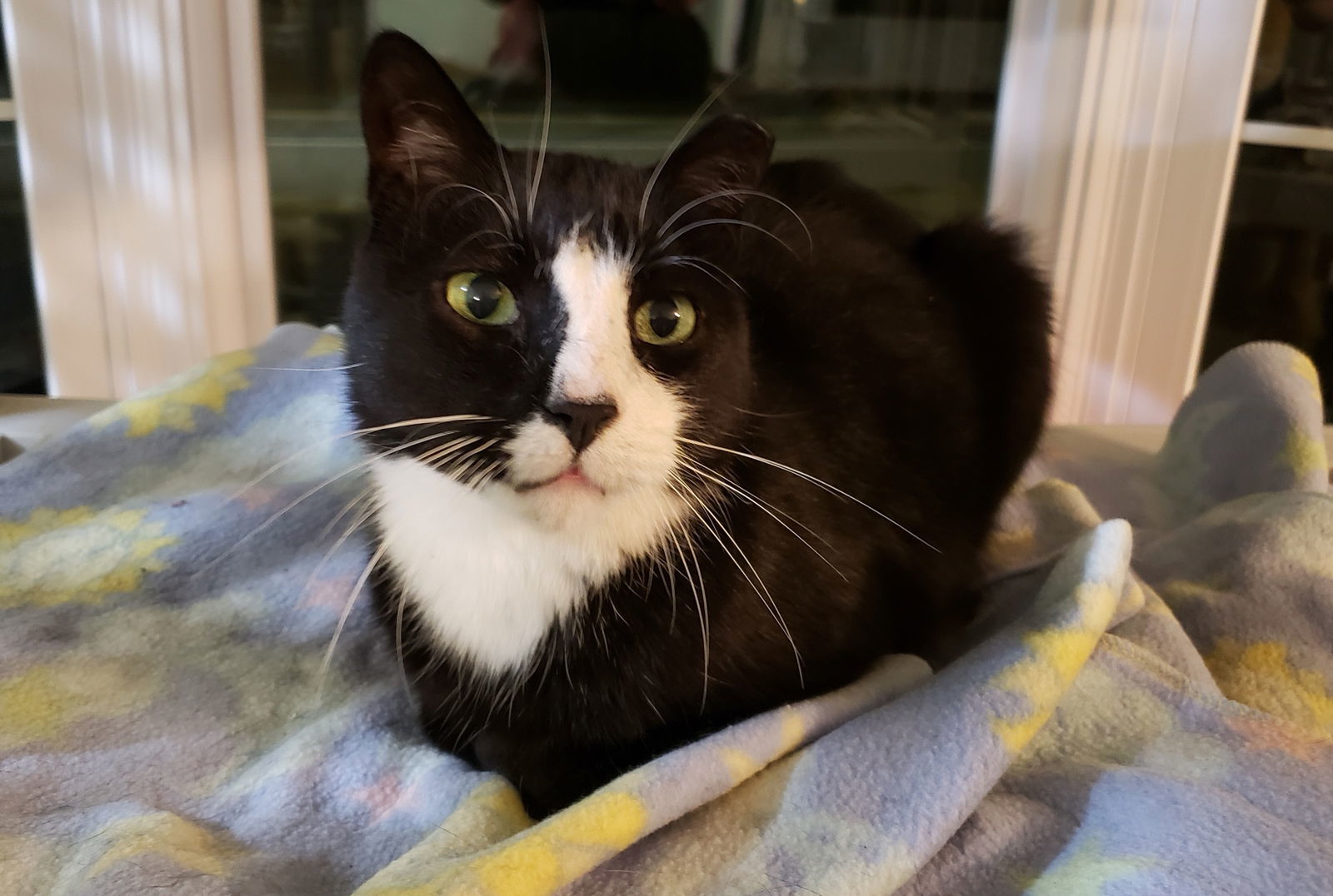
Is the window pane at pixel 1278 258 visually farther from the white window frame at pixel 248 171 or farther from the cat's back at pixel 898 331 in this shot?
the cat's back at pixel 898 331

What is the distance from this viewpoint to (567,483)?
63cm

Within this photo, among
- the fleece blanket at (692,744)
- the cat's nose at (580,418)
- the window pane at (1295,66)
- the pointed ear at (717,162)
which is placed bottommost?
the fleece blanket at (692,744)

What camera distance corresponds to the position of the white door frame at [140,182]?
1.34 metres

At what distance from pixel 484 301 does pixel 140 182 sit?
982 mm

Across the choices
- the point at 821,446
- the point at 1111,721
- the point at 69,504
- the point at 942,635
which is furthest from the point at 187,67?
the point at 1111,721

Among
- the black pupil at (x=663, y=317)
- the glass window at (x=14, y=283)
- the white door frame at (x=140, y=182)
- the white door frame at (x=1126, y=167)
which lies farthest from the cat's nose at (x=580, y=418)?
the glass window at (x=14, y=283)

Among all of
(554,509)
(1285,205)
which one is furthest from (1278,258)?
(554,509)

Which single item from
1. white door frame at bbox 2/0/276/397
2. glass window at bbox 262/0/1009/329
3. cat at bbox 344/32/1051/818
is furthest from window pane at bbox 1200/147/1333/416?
white door frame at bbox 2/0/276/397

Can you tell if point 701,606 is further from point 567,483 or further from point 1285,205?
point 1285,205

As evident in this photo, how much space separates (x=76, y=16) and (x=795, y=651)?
48.4 inches

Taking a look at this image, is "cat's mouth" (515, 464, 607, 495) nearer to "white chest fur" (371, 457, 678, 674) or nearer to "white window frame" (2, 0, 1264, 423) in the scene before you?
"white chest fur" (371, 457, 678, 674)

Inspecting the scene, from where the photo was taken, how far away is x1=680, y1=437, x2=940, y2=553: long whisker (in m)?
0.70

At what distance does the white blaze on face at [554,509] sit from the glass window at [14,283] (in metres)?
1.01

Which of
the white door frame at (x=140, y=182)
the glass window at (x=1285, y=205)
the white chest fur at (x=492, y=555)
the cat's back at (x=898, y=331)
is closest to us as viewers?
the white chest fur at (x=492, y=555)
